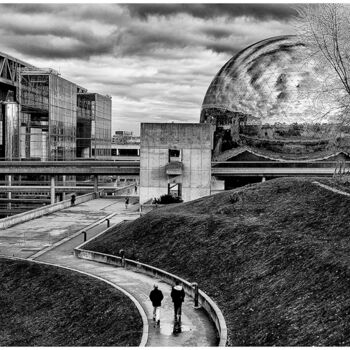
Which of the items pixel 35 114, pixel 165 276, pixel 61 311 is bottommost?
pixel 61 311

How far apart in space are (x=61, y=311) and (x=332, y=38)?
60.9 feet

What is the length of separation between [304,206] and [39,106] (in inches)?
2954

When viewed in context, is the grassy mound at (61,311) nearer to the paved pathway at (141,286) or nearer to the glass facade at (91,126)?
the paved pathway at (141,286)

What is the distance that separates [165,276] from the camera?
21.4 meters

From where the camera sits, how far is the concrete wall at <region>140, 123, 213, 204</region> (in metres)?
49.2

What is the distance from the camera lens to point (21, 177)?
303 ft

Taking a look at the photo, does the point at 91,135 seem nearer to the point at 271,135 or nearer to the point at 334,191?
the point at 271,135

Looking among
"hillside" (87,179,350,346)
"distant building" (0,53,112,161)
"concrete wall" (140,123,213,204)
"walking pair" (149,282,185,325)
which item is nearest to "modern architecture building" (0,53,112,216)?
"distant building" (0,53,112,161)

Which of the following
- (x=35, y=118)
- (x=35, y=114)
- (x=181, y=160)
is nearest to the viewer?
(x=181, y=160)

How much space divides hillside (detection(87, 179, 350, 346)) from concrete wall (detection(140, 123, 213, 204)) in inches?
650

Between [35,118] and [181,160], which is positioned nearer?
[181,160]

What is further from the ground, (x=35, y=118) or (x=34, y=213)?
(x=35, y=118)

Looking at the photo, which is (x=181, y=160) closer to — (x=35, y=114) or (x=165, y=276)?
(x=165, y=276)

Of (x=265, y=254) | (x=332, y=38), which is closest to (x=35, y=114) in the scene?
(x=332, y=38)
